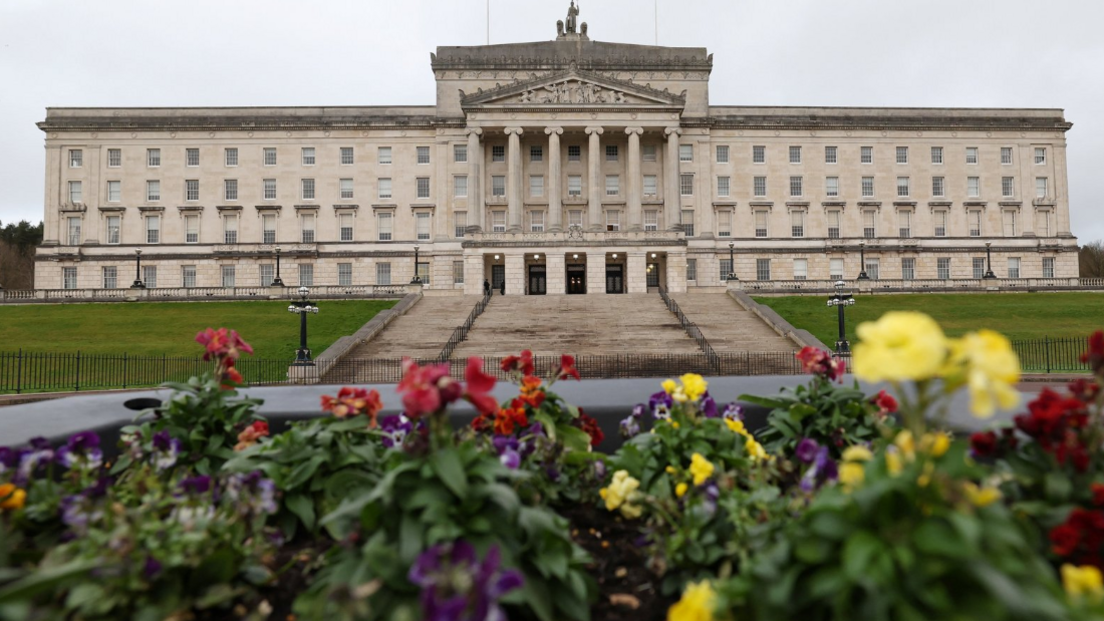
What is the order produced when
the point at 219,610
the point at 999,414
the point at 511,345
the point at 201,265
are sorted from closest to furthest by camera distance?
the point at 219,610, the point at 999,414, the point at 511,345, the point at 201,265

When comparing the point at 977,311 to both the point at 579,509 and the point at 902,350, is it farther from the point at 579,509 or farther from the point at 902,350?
the point at 902,350

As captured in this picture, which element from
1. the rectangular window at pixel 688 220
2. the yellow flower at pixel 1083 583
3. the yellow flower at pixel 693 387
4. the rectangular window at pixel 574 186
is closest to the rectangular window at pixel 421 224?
the rectangular window at pixel 574 186

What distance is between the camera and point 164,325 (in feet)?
106

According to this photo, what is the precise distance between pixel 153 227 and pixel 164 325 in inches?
1211

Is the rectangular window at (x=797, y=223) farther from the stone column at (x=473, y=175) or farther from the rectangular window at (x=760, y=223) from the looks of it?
the stone column at (x=473, y=175)

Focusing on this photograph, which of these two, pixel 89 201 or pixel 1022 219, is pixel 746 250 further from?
pixel 89 201

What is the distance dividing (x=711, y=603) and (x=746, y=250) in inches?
2282

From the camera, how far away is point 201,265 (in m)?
55.6

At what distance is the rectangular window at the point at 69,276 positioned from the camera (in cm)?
5503

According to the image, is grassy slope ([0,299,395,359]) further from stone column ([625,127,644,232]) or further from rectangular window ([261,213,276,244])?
stone column ([625,127,644,232])

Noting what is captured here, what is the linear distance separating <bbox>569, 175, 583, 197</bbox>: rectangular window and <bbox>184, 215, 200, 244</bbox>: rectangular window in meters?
29.9

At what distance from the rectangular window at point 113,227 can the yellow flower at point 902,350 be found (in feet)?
227

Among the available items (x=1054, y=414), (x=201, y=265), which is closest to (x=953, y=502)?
(x=1054, y=414)

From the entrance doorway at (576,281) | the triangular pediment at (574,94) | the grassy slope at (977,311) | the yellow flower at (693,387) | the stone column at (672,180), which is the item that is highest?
the triangular pediment at (574,94)
